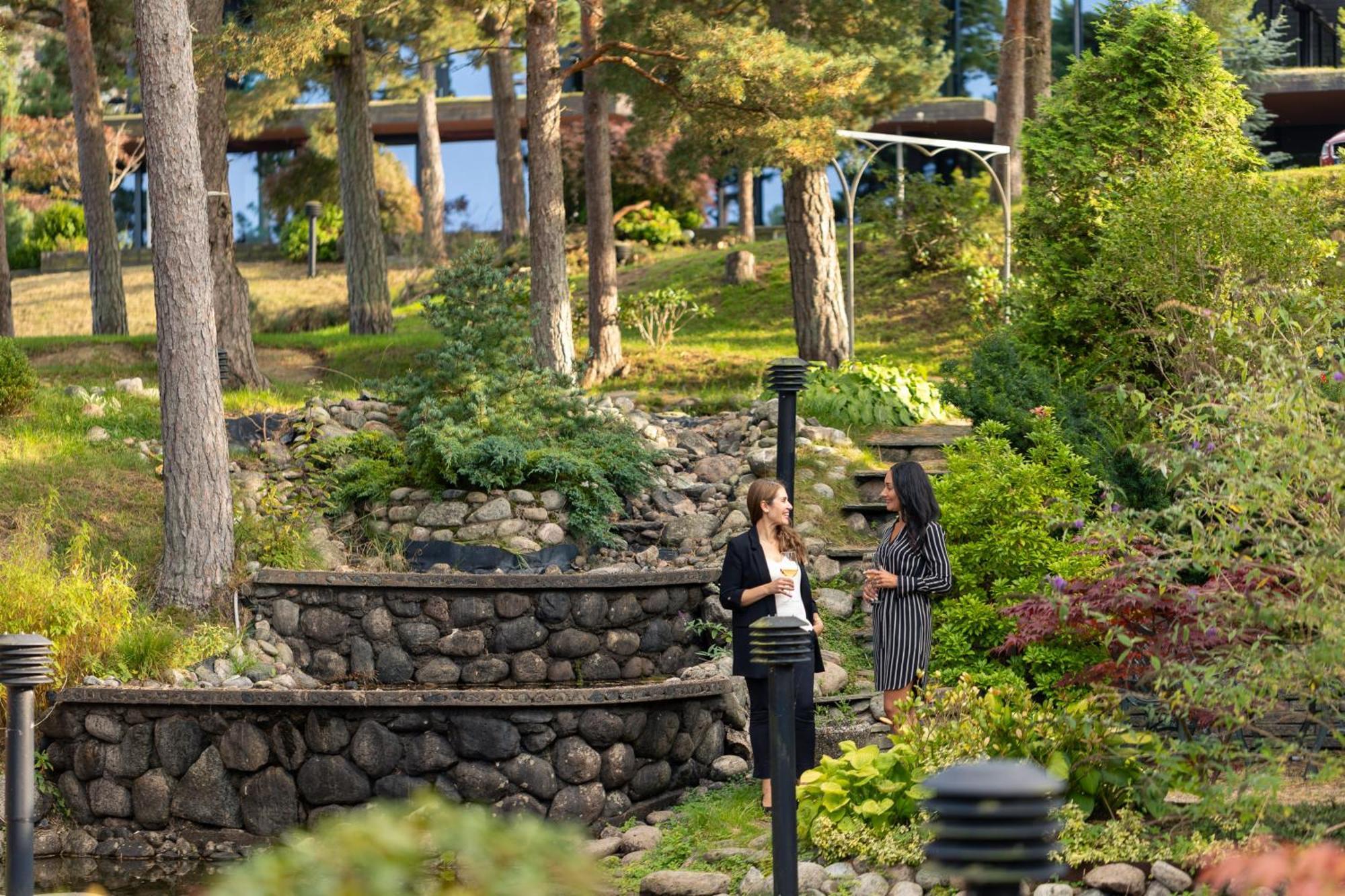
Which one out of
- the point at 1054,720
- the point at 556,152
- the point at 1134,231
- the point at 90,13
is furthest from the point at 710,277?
the point at 1054,720

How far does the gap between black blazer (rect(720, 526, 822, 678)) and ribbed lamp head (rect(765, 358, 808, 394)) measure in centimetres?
169

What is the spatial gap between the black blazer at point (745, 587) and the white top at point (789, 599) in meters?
0.02

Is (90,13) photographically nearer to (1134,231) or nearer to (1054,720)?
(1134,231)

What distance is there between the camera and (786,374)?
9070 mm

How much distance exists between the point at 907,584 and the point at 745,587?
0.79 metres

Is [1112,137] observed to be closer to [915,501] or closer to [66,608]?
[915,501]

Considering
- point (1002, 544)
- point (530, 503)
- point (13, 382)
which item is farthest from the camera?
point (13, 382)

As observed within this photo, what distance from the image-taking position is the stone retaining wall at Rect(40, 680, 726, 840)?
27.2ft

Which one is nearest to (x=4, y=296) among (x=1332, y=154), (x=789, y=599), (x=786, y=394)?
(x=786, y=394)

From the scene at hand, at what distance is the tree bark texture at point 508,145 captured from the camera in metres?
23.1

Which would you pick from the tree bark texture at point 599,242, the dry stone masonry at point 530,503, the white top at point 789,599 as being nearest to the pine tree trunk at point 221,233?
the dry stone masonry at point 530,503

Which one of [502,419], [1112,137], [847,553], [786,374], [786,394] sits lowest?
[847,553]

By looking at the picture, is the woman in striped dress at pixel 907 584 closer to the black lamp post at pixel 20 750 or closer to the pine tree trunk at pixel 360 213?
the black lamp post at pixel 20 750

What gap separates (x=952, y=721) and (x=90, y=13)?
1736 cm
